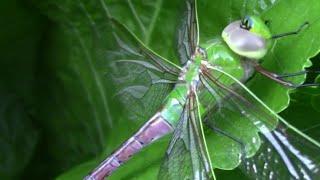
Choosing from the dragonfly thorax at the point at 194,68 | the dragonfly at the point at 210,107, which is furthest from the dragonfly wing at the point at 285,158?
the dragonfly thorax at the point at 194,68

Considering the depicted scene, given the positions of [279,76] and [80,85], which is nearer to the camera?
[279,76]

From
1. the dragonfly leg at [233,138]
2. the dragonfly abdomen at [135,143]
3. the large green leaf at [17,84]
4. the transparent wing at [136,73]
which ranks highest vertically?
the large green leaf at [17,84]

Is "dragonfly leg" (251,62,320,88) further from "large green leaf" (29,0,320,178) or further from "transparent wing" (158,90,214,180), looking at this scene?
"transparent wing" (158,90,214,180)

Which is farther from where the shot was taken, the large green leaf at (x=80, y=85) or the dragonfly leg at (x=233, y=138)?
the large green leaf at (x=80, y=85)

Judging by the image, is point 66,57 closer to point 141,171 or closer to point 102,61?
point 102,61

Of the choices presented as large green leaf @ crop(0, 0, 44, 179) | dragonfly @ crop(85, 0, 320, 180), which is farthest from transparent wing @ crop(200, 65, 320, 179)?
large green leaf @ crop(0, 0, 44, 179)

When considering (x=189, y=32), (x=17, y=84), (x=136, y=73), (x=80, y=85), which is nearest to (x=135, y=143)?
(x=136, y=73)

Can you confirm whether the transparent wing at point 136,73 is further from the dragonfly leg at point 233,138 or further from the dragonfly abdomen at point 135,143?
the dragonfly leg at point 233,138

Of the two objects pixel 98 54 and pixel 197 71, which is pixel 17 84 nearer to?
pixel 98 54
